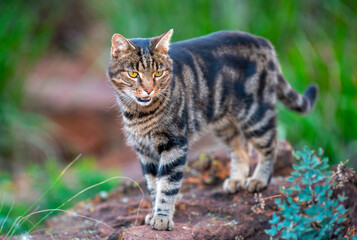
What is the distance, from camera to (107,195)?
423 cm

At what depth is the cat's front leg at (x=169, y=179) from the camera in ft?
10.3

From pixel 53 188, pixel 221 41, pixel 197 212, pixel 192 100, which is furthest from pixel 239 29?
pixel 197 212

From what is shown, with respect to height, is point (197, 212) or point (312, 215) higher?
point (312, 215)

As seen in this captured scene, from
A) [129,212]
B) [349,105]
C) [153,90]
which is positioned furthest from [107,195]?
[349,105]

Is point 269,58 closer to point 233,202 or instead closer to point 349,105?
point 233,202

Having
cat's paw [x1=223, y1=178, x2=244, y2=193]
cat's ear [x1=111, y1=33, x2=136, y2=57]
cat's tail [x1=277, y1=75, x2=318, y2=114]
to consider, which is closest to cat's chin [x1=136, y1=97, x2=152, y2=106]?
cat's ear [x1=111, y1=33, x2=136, y2=57]

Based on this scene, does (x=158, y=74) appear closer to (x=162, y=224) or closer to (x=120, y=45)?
(x=120, y=45)

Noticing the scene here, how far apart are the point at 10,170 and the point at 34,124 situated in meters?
0.73

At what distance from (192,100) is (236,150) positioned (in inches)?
29.0

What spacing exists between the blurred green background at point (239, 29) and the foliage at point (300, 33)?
1 centimetres

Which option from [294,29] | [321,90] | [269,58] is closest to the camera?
[269,58]

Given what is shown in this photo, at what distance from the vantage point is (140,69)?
3.14m

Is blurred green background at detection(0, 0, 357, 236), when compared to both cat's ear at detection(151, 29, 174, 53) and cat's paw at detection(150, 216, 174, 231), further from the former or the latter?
cat's ear at detection(151, 29, 174, 53)

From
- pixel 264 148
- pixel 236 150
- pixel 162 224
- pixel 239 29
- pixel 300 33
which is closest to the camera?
pixel 162 224
